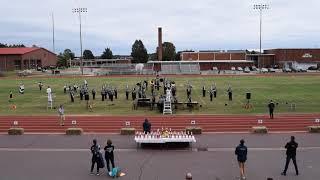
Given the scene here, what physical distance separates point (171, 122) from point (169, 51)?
137 meters

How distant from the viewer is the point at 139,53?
156m

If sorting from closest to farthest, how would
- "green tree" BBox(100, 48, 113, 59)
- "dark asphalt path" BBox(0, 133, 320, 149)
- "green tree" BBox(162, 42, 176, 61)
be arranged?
"dark asphalt path" BBox(0, 133, 320, 149) < "green tree" BBox(162, 42, 176, 61) < "green tree" BBox(100, 48, 113, 59)

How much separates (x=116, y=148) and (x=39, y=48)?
347ft

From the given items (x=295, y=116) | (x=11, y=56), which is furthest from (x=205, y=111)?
(x=11, y=56)

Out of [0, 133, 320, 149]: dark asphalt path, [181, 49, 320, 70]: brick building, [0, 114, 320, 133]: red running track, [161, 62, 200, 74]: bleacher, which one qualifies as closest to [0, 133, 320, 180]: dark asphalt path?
[0, 133, 320, 149]: dark asphalt path

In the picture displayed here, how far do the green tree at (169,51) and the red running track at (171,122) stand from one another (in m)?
126

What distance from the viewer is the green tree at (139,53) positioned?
6122 inches

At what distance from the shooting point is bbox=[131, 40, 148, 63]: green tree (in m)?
156

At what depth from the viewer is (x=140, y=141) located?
20953 millimetres

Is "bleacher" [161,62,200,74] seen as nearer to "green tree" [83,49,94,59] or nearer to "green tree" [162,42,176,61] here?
"green tree" [162,42,176,61]

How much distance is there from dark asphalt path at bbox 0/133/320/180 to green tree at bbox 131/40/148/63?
131243mm

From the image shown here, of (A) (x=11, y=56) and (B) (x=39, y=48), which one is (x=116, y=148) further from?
(B) (x=39, y=48)

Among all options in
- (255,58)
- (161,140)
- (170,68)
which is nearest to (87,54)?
(255,58)

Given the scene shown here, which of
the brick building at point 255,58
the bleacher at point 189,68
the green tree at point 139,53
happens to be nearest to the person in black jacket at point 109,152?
the bleacher at point 189,68
